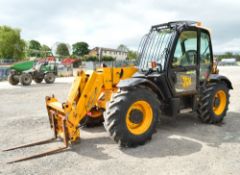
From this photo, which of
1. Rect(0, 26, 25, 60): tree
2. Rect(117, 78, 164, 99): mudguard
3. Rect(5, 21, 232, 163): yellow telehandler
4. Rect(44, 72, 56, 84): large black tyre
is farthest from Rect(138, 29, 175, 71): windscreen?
Rect(0, 26, 25, 60): tree

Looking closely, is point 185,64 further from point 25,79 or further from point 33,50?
point 33,50

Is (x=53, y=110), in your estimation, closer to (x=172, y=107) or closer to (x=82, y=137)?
(x=82, y=137)

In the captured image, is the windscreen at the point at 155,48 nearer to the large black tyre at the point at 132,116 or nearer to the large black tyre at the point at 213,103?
the large black tyre at the point at 132,116

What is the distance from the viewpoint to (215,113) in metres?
6.20

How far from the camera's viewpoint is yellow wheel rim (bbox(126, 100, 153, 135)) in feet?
15.2

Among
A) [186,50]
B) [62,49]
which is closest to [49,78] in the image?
[186,50]

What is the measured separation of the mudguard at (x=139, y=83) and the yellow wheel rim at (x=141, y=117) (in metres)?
0.36

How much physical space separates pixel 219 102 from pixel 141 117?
272 centimetres

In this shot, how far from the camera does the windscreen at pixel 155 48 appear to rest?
17.6 feet

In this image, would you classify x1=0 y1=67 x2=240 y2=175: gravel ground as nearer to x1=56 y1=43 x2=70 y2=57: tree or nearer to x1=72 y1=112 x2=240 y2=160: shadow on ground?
x1=72 y1=112 x2=240 y2=160: shadow on ground

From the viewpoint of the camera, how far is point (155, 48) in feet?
18.6

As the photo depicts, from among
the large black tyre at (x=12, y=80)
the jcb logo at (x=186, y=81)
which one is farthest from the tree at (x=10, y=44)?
the jcb logo at (x=186, y=81)

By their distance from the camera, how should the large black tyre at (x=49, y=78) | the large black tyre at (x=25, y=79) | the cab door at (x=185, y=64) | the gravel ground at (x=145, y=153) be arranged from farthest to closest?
1. the large black tyre at (x=49, y=78)
2. the large black tyre at (x=25, y=79)
3. the cab door at (x=185, y=64)
4. the gravel ground at (x=145, y=153)

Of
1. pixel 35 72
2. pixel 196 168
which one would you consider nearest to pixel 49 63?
pixel 35 72
